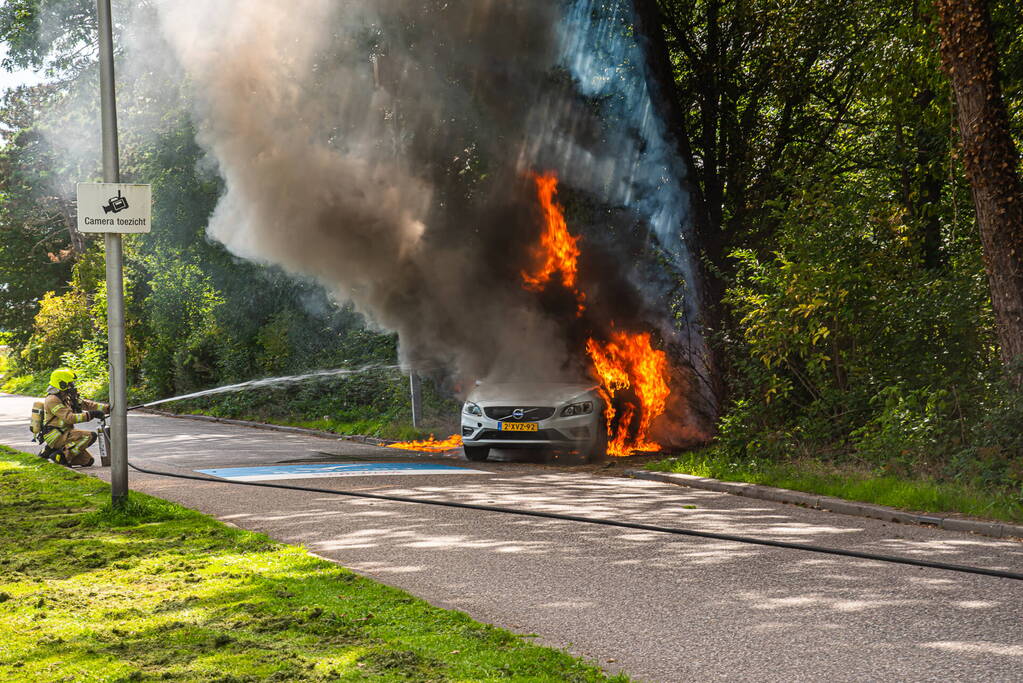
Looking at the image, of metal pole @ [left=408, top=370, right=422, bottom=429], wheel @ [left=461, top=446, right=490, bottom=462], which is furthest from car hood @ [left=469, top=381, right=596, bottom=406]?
metal pole @ [left=408, top=370, right=422, bottom=429]

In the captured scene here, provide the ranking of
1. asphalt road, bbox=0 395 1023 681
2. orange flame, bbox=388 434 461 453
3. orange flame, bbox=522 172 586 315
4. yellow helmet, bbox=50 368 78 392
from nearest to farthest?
asphalt road, bbox=0 395 1023 681
yellow helmet, bbox=50 368 78 392
orange flame, bbox=522 172 586 315
orange flame, bbox=388 434 461 453

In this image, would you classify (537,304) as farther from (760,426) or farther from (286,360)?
(286,360)

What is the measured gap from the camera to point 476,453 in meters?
14.8

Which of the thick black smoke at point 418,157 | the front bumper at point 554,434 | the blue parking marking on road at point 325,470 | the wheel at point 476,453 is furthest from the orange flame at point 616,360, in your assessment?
the blue parking marking on road at point 325,470

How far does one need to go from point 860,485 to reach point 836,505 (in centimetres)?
Answer: 49

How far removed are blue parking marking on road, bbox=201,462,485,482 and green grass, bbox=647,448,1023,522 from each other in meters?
3.16

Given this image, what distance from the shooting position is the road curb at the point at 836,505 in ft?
27.2

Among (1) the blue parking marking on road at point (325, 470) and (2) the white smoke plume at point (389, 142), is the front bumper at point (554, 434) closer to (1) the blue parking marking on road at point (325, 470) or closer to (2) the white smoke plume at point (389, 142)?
(1) the blue parking marking on road at point (325, 470)

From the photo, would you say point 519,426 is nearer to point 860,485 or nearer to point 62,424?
point 860,485

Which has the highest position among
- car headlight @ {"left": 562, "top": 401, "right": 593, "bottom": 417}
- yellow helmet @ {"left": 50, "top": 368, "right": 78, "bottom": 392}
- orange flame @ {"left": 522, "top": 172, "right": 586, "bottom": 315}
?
orange flame @ {"left": 522, "top": 172, "right": 586, "bottom": 315}

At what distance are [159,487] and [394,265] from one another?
6333mm

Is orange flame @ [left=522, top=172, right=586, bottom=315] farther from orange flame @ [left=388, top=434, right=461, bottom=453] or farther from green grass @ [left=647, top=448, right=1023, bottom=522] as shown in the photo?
green grass @ [left=647, top=448, right=1023, bottom=522]

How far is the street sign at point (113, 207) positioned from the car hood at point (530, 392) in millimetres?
6301

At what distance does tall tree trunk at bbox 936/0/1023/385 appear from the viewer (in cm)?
1036
